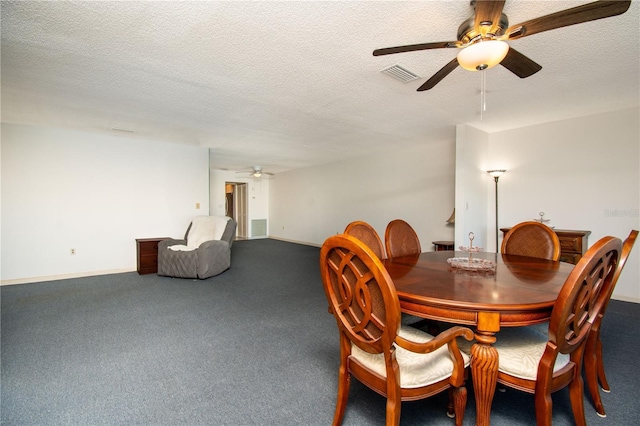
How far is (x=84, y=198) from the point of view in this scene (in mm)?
4848

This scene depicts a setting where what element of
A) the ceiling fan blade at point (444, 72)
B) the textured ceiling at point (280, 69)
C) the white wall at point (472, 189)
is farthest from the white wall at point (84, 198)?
the ceiling fan blade at point (444, 72)

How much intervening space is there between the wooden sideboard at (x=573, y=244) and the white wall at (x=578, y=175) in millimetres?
413

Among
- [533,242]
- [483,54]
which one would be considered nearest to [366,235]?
[483,54]

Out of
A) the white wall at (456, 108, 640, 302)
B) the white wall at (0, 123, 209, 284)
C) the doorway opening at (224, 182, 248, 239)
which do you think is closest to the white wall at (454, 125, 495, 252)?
the white wall at (456, 108, 640, 302)

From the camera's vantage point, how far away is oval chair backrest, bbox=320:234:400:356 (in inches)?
43.3

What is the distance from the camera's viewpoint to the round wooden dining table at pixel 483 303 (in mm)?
1242

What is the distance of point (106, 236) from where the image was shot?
5023 mm

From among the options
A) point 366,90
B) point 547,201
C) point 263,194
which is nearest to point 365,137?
point 366,90

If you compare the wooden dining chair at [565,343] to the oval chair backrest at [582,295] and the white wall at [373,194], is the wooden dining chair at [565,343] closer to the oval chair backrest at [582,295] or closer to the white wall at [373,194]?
the oval chair backrest at [582,295]

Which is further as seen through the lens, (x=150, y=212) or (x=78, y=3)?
(x=150, y=212)

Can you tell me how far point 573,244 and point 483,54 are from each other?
10.7 feet

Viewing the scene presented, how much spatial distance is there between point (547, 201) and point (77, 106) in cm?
635

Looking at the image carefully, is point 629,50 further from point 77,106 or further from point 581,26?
point 77,106

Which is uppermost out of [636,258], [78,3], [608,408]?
[78,3]
